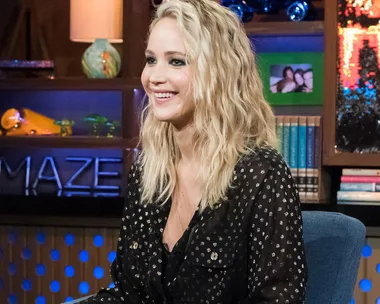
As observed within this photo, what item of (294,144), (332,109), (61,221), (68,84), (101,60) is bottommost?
(61,221)

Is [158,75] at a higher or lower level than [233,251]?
higher

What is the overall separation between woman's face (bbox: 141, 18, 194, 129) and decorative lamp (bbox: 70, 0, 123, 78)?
202 cm

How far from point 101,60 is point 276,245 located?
2.28m

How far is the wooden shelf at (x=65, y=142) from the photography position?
393cm

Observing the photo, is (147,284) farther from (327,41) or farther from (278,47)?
(278,47)

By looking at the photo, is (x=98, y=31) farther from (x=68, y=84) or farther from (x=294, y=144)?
(x=294, y=144)

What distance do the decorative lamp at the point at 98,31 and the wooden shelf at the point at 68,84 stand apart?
46 mm

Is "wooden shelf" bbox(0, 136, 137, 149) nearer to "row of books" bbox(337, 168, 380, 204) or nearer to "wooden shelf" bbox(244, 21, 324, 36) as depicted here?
"wooden shelf" bbox(244, 21, 324, 36)

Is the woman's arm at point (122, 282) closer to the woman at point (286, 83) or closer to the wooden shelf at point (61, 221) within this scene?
the wooden shelf at point (61, 221)

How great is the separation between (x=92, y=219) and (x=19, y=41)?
45.0 inches

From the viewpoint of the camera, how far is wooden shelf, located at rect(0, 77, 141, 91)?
391cm

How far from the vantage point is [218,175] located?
6.28 ft

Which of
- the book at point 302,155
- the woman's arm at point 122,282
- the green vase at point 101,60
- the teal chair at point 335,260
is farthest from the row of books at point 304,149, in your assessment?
the woman's arm at point 122,282

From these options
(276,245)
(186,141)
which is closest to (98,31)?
(186,141)
